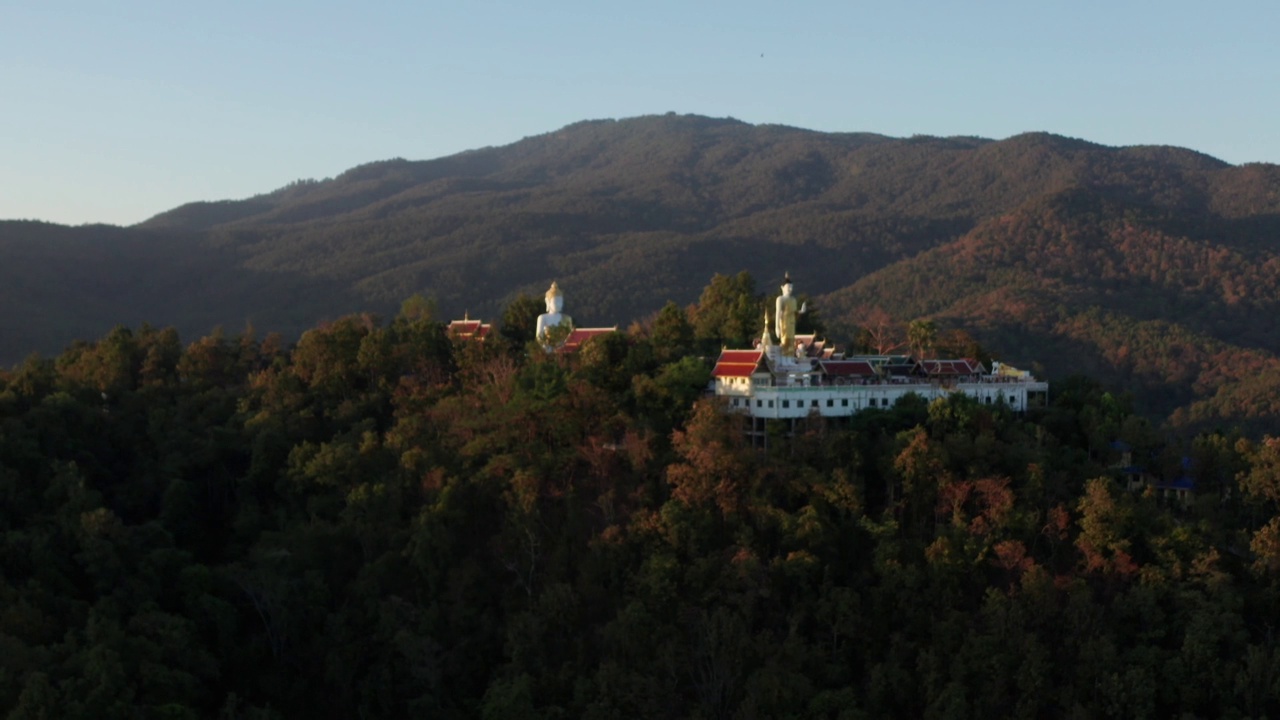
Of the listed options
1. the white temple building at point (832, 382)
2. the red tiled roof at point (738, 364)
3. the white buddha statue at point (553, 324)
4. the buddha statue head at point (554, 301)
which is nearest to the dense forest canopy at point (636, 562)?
the red tiled roof at point (738, 364)

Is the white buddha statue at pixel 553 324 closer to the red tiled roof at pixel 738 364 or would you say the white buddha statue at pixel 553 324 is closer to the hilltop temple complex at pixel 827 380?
the hilltop temple complex at pixel 827 380

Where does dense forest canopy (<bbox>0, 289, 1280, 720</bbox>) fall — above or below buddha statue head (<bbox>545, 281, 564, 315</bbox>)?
below

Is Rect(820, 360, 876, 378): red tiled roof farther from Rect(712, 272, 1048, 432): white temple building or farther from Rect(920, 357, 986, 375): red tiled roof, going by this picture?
Rect(920, 357, 986, 375): red tiled roof

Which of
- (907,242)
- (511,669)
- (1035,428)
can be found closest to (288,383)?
(511,669)

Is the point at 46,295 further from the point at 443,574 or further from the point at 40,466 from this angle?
the point at 443,574

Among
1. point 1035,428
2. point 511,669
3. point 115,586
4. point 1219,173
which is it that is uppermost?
point 1219,173

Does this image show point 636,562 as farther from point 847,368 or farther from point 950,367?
point 950,367

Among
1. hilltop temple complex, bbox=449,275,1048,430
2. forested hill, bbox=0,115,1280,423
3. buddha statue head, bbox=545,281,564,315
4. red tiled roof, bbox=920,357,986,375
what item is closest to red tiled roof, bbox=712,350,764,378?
hilltop temple complex, bbox=449,275,1048,430
